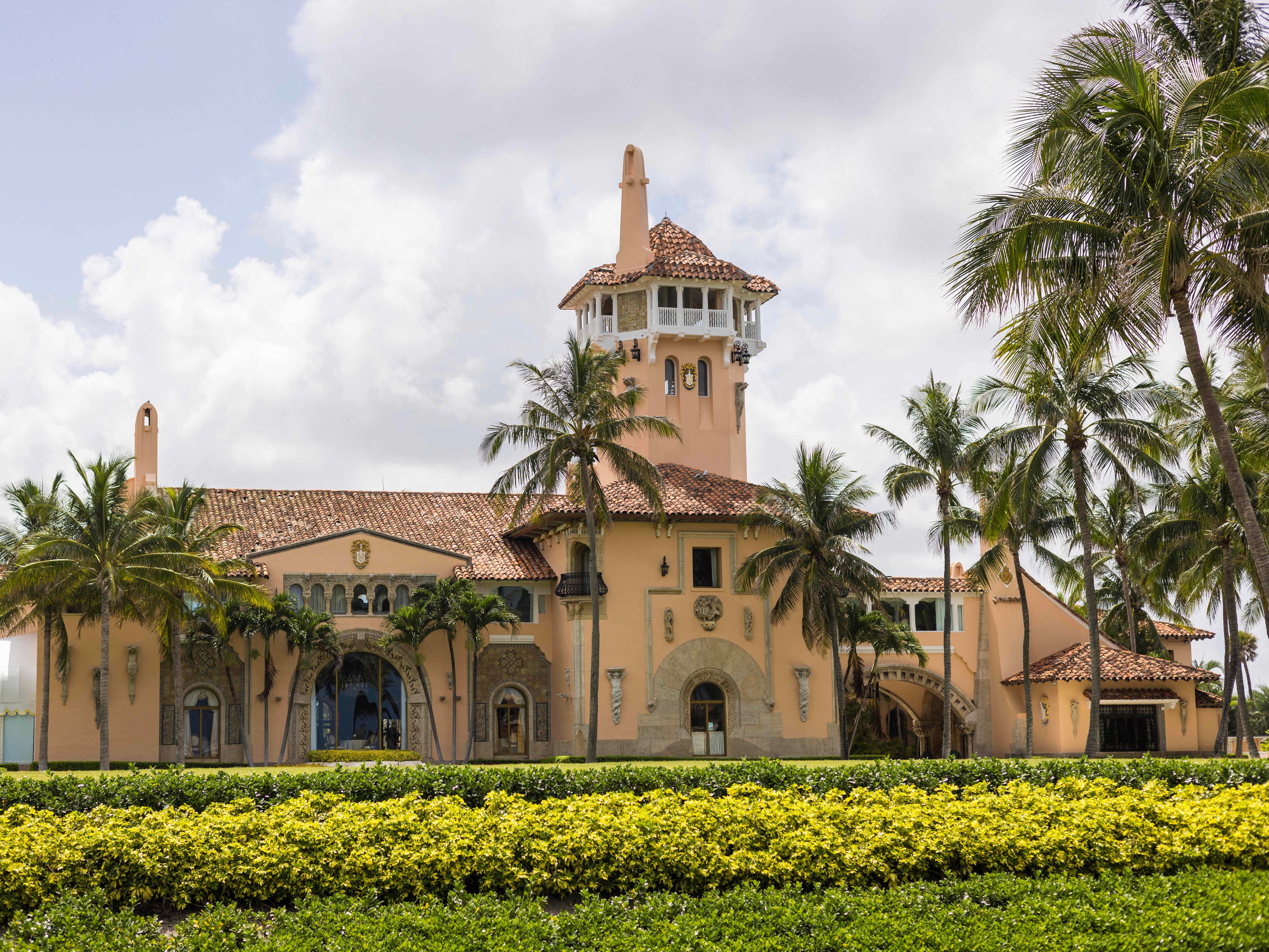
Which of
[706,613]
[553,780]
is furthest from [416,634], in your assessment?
[553,780]

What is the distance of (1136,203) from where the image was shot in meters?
20.2

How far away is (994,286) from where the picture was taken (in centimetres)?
2020

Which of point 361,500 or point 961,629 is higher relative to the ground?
point 361,500

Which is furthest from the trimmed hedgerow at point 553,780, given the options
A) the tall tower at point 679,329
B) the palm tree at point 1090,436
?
the tall tower at point 679,329

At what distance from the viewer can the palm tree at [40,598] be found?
120 ft

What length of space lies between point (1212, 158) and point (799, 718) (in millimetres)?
27285

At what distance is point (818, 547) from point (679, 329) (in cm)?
1102

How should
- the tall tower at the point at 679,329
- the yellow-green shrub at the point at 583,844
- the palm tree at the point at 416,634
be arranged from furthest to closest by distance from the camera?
the tall tower at the point at 679,329, the palm tree at the point at 416,634, the yellow-green shrub at the point at 583,844

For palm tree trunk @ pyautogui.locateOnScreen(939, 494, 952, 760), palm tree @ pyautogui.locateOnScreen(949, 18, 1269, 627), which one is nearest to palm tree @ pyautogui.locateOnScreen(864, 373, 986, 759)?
palm tree trunk @ pyautogui.locateOnScreen(939, 494, 952, 760)

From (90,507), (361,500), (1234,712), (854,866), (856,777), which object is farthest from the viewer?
(1234,712)

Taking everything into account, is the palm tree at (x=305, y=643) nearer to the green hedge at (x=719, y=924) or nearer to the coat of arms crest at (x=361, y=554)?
the coat of arms crest at (x=361, y=554)

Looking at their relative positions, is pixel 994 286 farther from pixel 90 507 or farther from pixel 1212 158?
pixel 90 507

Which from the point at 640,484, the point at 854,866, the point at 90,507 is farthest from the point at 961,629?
the point at 854,866

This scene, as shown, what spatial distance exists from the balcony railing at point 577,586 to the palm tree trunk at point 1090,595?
14787 mm
